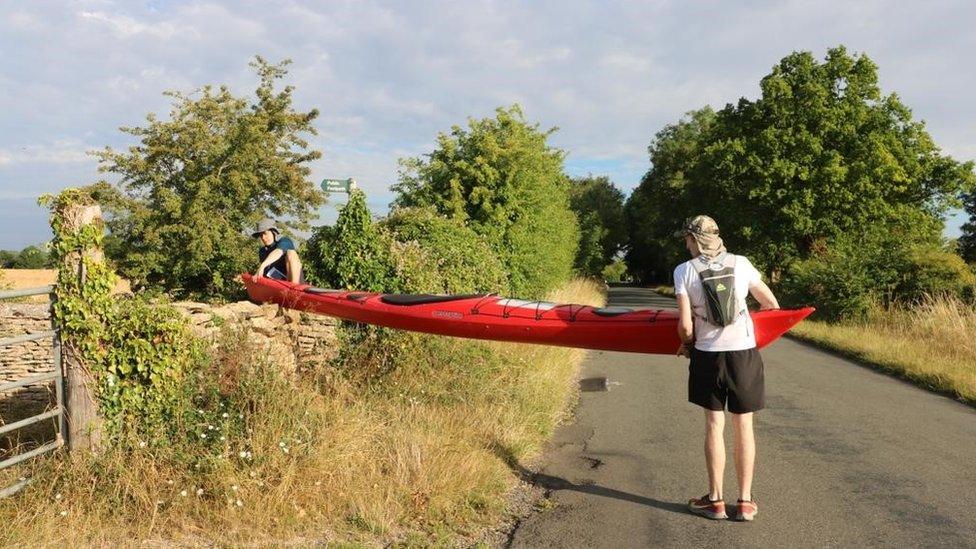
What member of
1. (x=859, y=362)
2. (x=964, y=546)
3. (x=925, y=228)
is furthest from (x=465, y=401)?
(x=925, y=228)

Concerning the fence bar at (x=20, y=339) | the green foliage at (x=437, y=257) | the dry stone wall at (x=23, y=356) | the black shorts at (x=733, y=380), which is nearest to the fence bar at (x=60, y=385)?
the fence bar at (x=20, y=339)

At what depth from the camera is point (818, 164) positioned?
30.3m

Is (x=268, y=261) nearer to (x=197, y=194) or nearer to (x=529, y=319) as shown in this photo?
(x=529, y=319)

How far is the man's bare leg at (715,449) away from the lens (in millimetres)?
4797

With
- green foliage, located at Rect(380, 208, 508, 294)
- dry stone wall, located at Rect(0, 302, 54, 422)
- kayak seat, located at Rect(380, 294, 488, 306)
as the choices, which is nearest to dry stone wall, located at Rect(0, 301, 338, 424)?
dry stone wall, located at Rect(0, 302, 54, 422)

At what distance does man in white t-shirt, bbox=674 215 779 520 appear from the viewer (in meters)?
4.68

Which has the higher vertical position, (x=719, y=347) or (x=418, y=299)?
(x=418, y=299)

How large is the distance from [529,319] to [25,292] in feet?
12.1

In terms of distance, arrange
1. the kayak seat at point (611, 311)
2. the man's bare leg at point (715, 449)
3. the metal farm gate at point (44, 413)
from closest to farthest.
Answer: the metal farm gate at point (44, 413) → the man's bare leg at point (715, 449) → the kayak seat at point (611, 311)

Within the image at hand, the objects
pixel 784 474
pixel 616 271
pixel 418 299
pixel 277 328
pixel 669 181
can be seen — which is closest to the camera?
pixel 784 474

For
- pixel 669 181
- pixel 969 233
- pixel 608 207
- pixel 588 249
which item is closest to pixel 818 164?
pixel 588 249

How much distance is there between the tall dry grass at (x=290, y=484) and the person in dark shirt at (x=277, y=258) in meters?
2.52

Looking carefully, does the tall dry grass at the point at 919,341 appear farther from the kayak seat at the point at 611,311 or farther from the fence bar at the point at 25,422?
the fence bar at the point at 25,422

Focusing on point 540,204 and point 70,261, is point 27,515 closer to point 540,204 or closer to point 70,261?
point 70,261
